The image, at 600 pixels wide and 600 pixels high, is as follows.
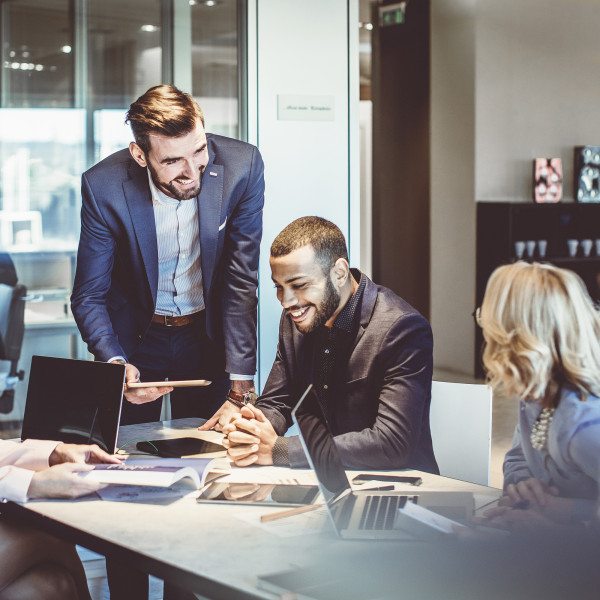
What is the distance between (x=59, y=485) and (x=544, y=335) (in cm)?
110

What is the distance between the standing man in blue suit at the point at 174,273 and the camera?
9.49 ft

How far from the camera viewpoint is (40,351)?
479cm

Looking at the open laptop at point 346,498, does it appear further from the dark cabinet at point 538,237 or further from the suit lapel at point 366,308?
the dark cabinet at point 538,237

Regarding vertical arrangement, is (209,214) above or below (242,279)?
above

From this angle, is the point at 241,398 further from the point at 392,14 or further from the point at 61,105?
the point at 392,14

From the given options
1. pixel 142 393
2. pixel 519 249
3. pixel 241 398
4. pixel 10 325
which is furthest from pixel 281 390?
pixel 519 249

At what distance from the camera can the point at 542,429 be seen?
1745mm

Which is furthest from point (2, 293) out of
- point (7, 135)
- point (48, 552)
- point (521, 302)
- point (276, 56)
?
point (521, 302)

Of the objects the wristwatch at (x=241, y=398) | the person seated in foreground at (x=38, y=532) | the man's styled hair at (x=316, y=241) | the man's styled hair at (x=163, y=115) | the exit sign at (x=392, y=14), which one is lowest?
the person seated in foreground at (x=38, y=532)

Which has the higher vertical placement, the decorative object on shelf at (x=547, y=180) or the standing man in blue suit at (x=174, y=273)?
the decorative object on shelf at (x=547, y=180)

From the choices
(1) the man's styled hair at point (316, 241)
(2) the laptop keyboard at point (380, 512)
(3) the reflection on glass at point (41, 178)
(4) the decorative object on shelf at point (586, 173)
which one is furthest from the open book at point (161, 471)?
(4) the decorative object on shelf at point (586, 173)

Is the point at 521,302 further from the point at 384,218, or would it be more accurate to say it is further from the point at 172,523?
the point at 384,218

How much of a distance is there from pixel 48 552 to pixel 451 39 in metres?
7.41

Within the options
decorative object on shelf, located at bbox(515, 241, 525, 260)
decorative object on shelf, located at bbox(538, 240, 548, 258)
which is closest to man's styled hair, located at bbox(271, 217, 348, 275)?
decorative object on shelf, located at bbox(515, 241, 525, 260)
